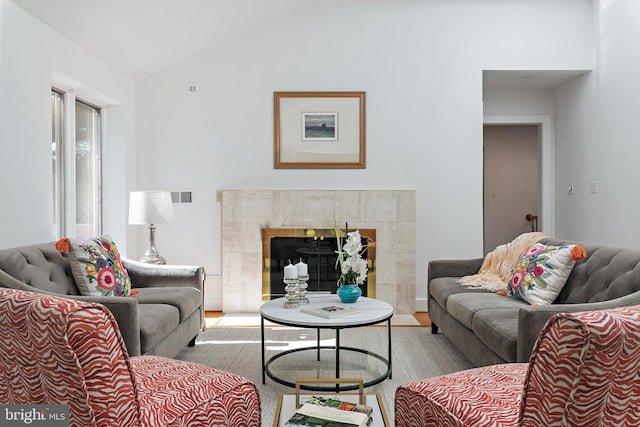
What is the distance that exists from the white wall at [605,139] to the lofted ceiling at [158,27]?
13.4 inches

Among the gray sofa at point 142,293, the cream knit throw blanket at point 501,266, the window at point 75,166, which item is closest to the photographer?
the gray sofa at point 142,293

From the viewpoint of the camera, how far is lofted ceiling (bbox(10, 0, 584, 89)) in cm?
361

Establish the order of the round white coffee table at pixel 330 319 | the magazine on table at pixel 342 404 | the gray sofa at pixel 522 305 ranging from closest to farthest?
the magazine on table at pixel 342 404 < the gray sofa at pixel 522 305 < the round white coffee table at pixel 330 319

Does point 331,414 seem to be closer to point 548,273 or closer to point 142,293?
point 548,273

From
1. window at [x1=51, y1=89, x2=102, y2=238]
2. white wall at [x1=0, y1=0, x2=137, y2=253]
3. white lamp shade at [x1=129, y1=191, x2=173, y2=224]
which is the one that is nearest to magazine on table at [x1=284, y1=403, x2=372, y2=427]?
white wall at [x1=0, y1=0, x2=137, y2=253]

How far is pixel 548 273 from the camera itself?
10.2ft

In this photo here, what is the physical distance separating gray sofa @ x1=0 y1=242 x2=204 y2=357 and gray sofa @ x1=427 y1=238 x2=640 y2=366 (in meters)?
1.79

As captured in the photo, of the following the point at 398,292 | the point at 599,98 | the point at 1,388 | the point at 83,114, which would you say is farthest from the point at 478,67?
the point at 1,388

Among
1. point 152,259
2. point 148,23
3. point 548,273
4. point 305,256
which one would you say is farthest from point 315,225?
point 548,273

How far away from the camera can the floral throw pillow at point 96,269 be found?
121 inches

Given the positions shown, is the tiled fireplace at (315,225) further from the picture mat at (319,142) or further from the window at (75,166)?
the window at (75,166)

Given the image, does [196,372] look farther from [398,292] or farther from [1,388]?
[398,292]

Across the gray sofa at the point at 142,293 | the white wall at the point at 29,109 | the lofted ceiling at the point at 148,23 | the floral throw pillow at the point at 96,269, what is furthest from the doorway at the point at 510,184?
the floral throw pillow at the point at 96,269

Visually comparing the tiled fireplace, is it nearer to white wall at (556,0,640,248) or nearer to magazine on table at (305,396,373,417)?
white wall at (556,0,640,248)
